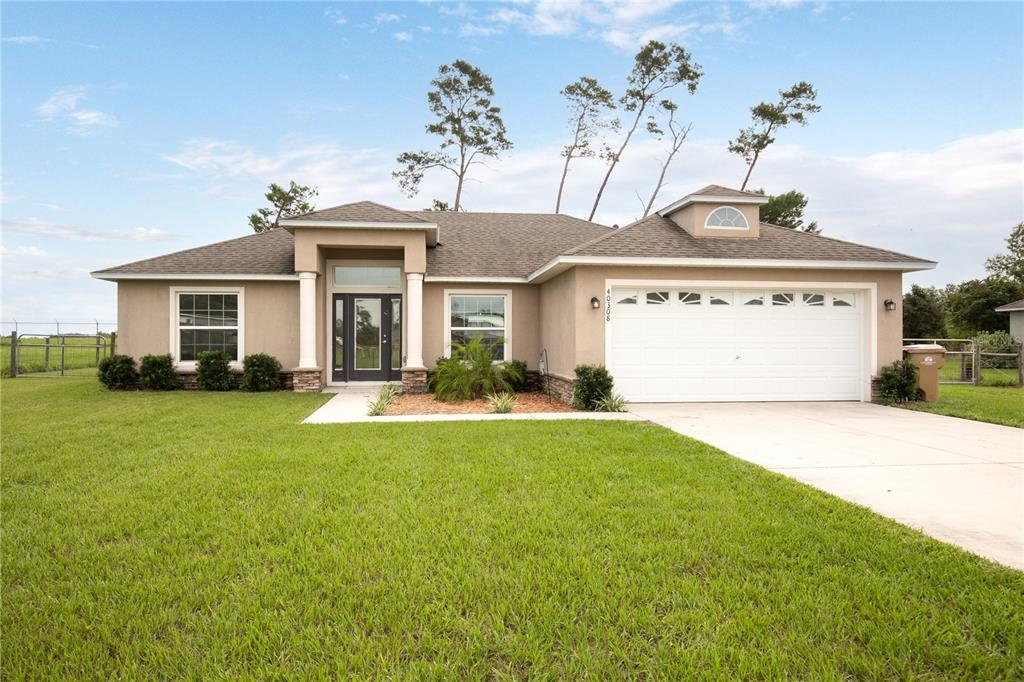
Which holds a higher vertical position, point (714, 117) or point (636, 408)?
point (714, 117)

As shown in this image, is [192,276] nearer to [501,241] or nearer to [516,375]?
[501,241]

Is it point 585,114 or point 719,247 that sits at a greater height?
point 585,114

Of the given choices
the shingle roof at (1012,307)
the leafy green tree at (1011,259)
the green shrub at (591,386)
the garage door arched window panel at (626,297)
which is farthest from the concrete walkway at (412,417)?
the leafy green tree at (1011,259)

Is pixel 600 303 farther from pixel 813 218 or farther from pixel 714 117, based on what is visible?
pixel 813 218

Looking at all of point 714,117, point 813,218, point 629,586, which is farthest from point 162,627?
point 813,218

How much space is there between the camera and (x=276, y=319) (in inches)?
513

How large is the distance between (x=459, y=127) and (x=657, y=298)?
1567cm

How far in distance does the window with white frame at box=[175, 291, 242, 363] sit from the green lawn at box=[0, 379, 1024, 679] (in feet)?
25.6

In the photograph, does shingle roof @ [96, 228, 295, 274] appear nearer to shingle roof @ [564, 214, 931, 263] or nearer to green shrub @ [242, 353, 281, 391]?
green shrub @ [242, 353, 281, 391]

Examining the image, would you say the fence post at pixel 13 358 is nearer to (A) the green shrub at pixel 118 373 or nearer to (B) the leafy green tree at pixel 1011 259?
(A) the green shrub at pixel 118 373

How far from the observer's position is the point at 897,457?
600 cm

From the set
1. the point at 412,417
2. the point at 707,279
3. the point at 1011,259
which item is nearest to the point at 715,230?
the point at 707,279

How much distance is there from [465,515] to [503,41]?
1588 centimetres

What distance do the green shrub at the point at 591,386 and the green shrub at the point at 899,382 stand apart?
564cm
